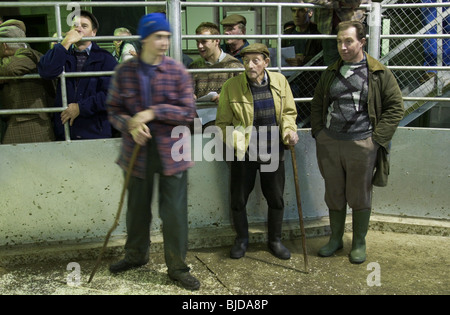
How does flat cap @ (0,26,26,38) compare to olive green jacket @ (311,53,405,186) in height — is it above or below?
above

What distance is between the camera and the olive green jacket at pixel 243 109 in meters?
4.34

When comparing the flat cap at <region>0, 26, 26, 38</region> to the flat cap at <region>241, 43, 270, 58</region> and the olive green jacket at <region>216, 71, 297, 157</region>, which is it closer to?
the olive green jacket at <region>216, 71, 297, 157</region>

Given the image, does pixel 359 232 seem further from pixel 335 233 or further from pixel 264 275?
pixel 264 275

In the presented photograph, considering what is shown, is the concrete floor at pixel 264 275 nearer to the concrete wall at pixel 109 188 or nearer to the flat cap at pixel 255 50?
the concrete wall at pixel 109 188

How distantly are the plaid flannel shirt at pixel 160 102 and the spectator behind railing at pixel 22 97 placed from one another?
1.19 m

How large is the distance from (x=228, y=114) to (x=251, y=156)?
0.43m

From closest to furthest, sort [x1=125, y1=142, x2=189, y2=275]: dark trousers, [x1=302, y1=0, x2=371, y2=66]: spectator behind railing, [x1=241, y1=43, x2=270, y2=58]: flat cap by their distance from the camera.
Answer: [x1=125, y1=142, x2=189, y2=275]: dark trousers, [x1=241, y1=43, x2=270, y2=58]: flat cap, [x1=302, y1=0, x2=371, y2=66]: spectator behind railing

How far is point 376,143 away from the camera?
4.37 metres

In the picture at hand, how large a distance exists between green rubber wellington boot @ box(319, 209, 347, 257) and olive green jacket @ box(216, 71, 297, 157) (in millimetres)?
955

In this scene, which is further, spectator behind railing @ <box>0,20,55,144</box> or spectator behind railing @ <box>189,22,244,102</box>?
spectator behind railing @ <box>189,22,244,102</box>

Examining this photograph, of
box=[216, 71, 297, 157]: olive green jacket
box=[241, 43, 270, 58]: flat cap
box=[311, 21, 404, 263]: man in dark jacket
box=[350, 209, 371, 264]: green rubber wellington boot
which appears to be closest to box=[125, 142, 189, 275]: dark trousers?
box=[216, 71, 297, 157]: olive green jacket

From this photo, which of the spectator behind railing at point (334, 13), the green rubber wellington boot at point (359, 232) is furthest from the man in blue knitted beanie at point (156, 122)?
the spectator behind railing at point (334, 13)

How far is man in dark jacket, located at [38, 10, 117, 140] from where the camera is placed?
449 centimetres

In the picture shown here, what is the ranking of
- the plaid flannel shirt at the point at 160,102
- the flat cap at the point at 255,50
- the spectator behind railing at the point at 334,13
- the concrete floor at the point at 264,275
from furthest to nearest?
the spectator behind railing at the point at 334,13
the flat cap at the point at 255,50
the concrete floor at the point at 264,275
the plaid flannel shirt at the point at 160,102
